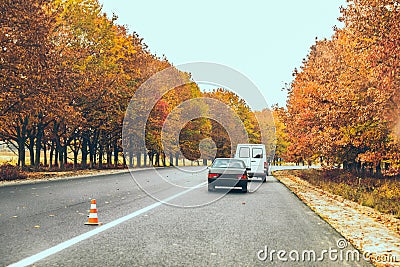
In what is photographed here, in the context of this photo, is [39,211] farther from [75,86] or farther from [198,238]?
[75,86]

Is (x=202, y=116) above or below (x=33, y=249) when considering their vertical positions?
above

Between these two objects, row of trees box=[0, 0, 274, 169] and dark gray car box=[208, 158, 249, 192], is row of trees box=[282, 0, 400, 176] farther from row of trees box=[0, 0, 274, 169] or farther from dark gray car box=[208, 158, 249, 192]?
row of trees box=[0, 0, 274, 169]

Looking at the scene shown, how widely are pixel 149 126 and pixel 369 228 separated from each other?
41.8 metres

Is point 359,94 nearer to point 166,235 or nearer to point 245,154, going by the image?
point 245,154

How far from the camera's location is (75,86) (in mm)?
35781

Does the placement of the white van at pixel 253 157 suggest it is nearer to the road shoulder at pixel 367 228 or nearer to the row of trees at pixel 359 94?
the row of trees at pixel 359 94

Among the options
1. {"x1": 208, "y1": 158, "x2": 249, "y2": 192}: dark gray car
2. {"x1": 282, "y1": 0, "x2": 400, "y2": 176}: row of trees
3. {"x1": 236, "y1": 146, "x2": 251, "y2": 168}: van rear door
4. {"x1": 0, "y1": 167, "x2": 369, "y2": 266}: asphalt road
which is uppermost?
{"x1": 282, "y1": 0, "x2": 400, "y2": 176}: row of trees

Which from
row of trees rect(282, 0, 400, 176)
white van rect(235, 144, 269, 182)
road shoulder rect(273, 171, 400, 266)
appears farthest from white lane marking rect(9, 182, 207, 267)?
white van rect(235, 144, 269, 182)

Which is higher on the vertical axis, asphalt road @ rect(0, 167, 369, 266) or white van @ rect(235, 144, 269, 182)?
white van @ rect(235, 144, 269, 182)

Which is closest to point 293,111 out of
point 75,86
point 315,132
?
point 315,132

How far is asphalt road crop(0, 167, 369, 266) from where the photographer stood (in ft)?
21.7

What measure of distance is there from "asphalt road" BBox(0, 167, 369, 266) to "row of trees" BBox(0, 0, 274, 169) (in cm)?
1303

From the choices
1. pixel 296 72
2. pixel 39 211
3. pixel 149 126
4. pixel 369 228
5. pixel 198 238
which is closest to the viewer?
pixel 198 238

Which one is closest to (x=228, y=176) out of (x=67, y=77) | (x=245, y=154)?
(x=245, y=154)
